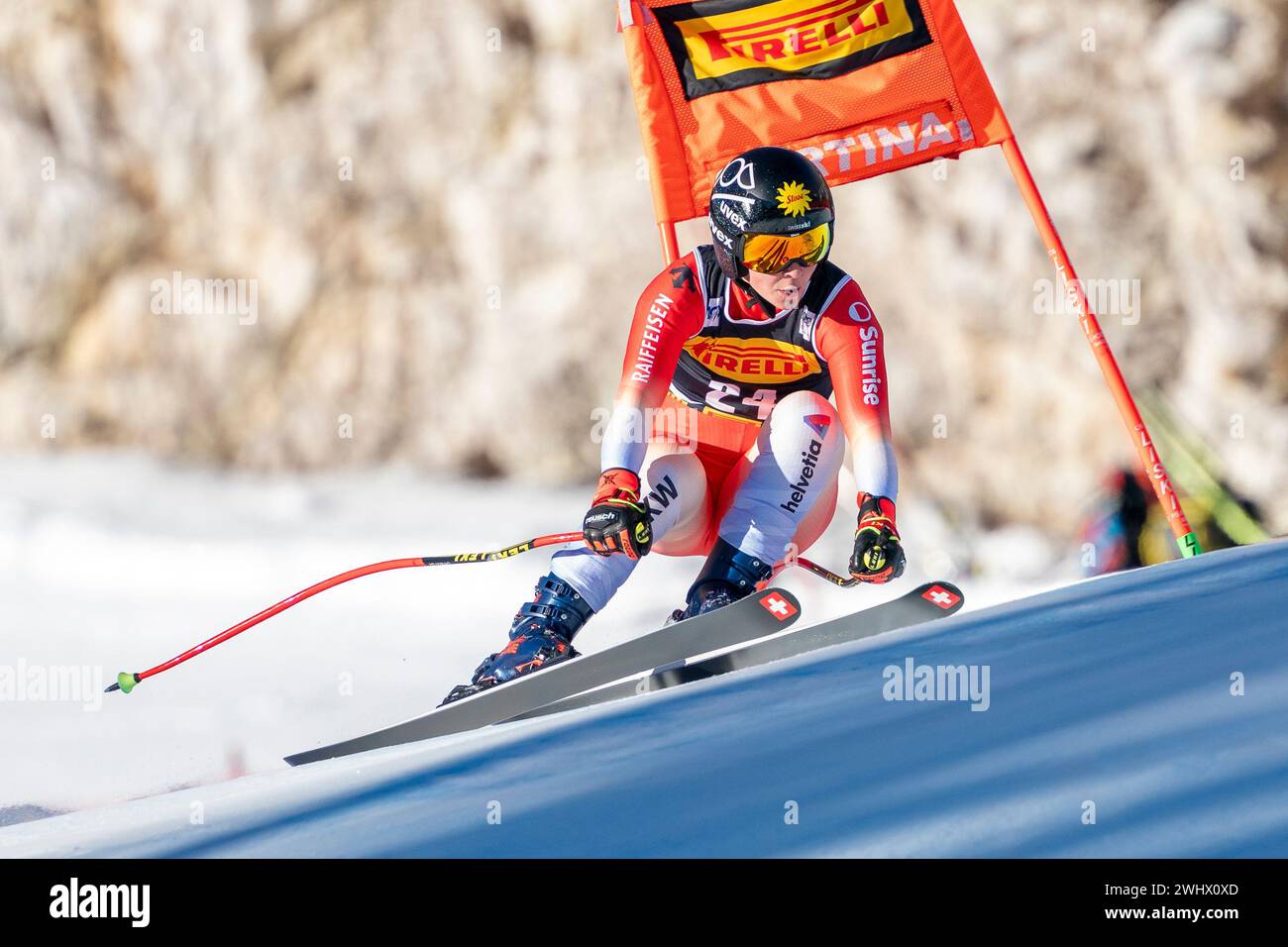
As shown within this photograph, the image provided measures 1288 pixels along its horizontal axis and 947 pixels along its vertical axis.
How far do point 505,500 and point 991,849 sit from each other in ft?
26.4

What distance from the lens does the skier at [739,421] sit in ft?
11.5

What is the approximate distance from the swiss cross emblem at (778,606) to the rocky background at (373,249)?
20.8 ft

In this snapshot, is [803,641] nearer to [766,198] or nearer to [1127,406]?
[766,198]

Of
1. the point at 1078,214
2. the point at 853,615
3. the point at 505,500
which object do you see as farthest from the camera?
the point at 505,500

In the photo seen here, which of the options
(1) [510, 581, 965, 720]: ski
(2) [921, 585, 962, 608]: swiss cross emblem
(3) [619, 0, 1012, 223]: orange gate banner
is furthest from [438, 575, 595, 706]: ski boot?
(3) [619, 0, 1012, 223]: orange gate banner

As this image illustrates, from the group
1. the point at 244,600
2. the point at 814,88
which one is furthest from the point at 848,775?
the point at 244,600

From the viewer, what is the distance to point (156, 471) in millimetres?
10188

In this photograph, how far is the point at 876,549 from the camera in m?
3.42

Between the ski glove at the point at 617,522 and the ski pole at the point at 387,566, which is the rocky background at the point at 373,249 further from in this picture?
the ski glove at the point at 617,522

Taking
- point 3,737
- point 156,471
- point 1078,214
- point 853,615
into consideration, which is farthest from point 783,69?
point 156,471

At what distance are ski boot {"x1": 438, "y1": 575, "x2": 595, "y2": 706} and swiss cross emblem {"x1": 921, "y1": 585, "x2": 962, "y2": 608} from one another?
98cm

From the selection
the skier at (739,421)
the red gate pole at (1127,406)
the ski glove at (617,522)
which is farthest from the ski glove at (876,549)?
the red gate pole at (1127,406)
